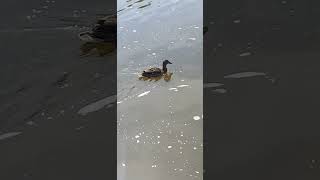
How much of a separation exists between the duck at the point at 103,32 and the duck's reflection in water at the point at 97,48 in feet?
0.08

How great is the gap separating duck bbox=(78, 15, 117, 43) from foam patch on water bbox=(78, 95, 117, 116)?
1.74 feet

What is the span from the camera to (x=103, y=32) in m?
2.59

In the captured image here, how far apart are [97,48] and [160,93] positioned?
1.96 ft

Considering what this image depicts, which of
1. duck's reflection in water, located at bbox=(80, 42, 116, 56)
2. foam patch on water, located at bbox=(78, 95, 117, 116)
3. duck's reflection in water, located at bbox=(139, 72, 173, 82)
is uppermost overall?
duck's reflection in water, located at bbox=(80, 42, 116, 56)

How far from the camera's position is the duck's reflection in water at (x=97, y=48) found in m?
2.52

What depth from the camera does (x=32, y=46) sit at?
2643mm

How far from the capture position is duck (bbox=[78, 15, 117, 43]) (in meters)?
2.57
